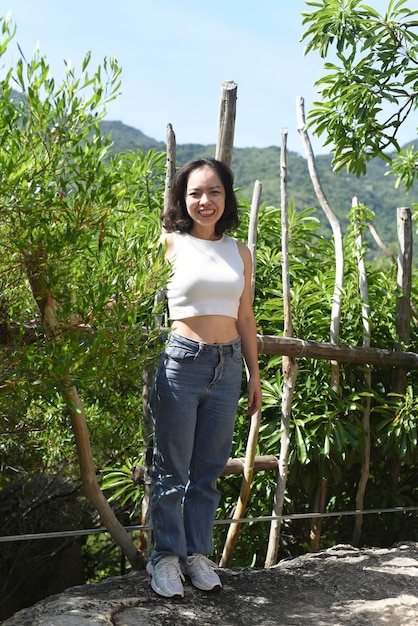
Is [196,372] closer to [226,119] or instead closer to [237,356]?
[237,356]

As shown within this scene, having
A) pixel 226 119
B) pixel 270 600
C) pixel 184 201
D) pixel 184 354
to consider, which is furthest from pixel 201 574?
pixel 226 119

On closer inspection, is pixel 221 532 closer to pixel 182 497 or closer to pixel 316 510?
pixel 316 510

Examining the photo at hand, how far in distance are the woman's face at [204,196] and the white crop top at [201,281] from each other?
79 mm

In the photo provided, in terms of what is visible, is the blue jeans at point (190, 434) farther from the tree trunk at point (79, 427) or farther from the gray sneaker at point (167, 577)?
the tree trunk at point (79, 427)

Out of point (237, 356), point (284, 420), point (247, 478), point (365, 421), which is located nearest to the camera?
point (237, 356)

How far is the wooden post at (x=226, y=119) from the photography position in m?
3.00

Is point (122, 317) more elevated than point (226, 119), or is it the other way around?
point (226, 119)

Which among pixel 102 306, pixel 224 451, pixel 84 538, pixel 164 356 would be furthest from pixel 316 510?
pixel 84 538

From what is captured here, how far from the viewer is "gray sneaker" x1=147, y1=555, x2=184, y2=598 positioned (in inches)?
100

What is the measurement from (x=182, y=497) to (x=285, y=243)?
1277 millimetres

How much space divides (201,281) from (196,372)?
0.28 meters

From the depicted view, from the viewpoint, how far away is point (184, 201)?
2646 mm

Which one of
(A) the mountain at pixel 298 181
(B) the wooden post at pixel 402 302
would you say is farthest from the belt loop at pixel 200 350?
(A) the mountain at pixel 298 181

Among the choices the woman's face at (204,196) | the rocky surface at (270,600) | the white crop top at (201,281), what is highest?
the woman's face at (204,196)
